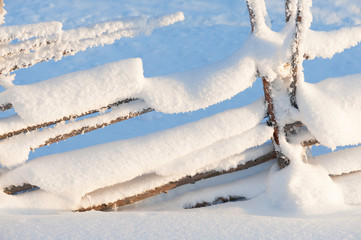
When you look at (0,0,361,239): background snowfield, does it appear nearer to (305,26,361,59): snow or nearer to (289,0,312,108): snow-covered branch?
(289,0,312,108): snow-covered branch

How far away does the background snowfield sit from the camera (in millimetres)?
1828

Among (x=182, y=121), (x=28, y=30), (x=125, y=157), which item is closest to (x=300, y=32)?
(x=125, y=157)

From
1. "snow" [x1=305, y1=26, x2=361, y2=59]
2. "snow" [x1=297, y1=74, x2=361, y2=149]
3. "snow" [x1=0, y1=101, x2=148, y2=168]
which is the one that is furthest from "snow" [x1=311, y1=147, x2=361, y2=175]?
"snow" [x1=0, y1=101, x2=148, y2=168]

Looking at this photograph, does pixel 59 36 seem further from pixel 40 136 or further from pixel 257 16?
pixel 257 16

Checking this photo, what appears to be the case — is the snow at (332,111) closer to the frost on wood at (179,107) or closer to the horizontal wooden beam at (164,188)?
the frost on wood at (179,107)

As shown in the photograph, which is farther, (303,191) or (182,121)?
(182,121)

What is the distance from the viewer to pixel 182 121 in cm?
557

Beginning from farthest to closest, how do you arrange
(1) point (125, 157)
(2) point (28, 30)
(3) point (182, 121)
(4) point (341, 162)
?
(3) point (182, 121), (4) point (341, 162), (1) point (125, 157), (2) point (28, 30)

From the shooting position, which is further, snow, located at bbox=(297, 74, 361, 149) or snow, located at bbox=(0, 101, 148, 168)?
snow, located at bbox=(0, 101, 148, 168)

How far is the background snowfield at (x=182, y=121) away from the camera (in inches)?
72.0

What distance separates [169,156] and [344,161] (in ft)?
3.48

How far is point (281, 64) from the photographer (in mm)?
2281

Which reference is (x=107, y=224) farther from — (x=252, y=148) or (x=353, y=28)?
(x=353, y=28)

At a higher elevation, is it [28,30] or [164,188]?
[28,30]
